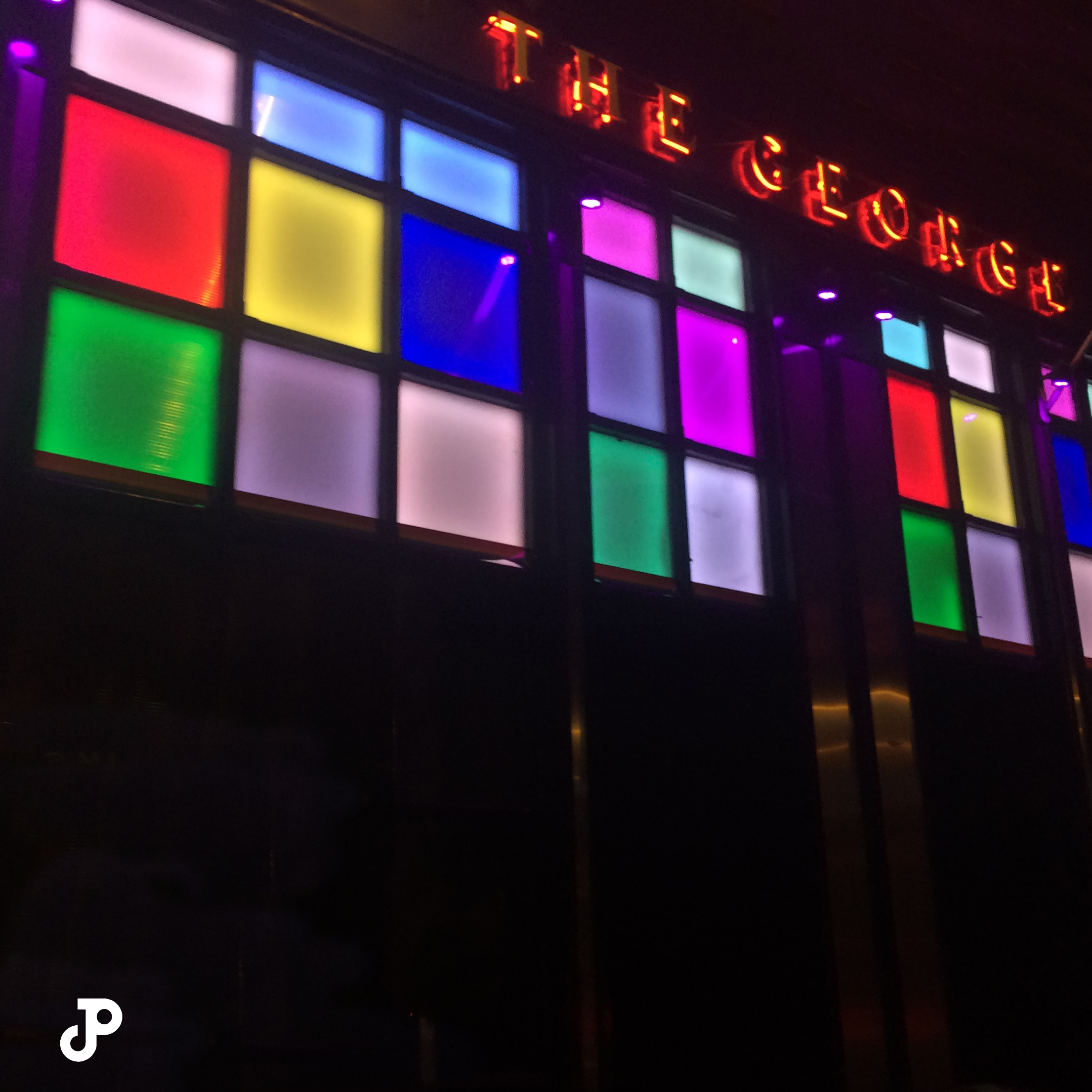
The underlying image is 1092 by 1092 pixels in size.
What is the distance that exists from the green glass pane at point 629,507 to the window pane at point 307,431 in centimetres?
128

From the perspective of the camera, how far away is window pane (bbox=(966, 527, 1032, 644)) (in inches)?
297

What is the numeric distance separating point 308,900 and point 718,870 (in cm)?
221

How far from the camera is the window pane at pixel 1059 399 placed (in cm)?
839

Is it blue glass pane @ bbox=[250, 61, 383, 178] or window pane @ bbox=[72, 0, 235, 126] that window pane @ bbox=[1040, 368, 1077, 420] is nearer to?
blue glass pane @ bbox=[250, 61, 383, 178]

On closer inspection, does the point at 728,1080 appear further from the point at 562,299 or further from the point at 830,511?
the point at 562,299

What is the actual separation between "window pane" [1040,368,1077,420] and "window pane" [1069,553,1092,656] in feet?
3.74

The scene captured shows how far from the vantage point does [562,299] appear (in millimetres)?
6191

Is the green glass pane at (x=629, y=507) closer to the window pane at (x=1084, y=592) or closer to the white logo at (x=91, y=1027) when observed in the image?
the white logo at (x=91, y=1027)

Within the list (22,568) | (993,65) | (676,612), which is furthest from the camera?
(993,65)

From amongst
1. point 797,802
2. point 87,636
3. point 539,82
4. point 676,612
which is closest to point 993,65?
point 539,82

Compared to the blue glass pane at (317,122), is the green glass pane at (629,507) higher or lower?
lower

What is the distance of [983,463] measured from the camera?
7.99m

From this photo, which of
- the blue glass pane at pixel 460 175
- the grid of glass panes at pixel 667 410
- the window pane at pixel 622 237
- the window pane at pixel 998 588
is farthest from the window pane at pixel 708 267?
the window pane at pixel 998 588

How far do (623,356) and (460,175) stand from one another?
52.6 inches
